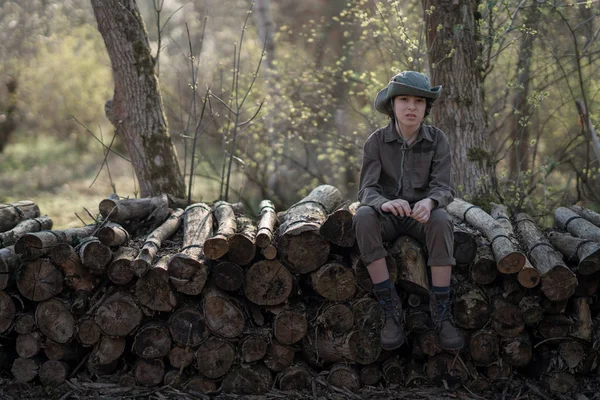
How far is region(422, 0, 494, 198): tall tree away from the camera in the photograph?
19.8 ft

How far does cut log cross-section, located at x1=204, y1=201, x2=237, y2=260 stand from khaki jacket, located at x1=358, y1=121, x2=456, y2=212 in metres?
1.00

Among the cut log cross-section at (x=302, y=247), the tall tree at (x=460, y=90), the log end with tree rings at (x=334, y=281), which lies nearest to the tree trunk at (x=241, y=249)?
the cut log cross-section at (x=302, y=247)

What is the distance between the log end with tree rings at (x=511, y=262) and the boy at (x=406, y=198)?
33cm

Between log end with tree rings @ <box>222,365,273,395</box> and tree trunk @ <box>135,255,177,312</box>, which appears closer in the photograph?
tree trunk @ <box>135,255,177,312</box>

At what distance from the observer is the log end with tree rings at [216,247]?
13.2 feet

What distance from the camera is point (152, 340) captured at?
421cm

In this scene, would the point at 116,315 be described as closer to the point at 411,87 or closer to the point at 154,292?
the point at 154,292

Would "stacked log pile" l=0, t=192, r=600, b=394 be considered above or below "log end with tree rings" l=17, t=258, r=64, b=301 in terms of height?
below

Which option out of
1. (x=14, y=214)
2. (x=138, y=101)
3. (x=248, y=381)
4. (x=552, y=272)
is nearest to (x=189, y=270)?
(x=248, y=381)

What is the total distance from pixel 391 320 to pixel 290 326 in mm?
719

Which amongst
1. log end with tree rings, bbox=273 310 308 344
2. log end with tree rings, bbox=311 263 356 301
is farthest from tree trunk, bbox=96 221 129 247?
log end with tree rings, bbox=311 263 356 301

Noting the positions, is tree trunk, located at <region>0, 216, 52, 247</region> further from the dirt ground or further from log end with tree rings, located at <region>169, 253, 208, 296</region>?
log end with tree rings, located at <region>169, 253, 208, 296</region>

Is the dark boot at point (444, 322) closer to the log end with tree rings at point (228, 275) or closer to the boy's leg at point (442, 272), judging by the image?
the boy's leg at point (442, 272)

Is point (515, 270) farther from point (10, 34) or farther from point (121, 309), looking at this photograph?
point (10, 34)
